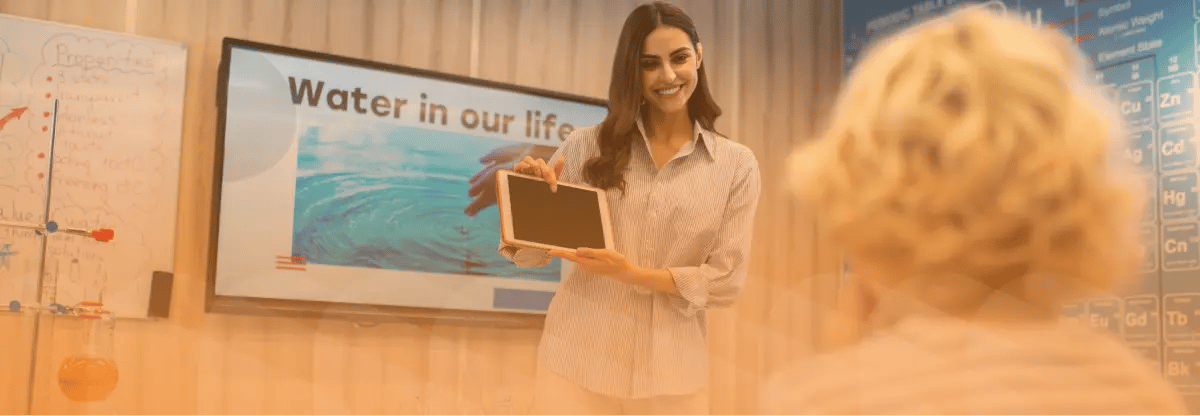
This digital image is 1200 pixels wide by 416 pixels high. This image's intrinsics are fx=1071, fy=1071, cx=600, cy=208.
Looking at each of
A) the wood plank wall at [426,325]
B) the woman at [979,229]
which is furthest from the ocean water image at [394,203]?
the woman at [979,229]

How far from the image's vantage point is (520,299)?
Result: 4.09 meters

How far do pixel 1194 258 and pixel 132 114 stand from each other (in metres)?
3.56

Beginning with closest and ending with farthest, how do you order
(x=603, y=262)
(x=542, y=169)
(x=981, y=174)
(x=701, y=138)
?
(x=981, y=174) → (x=603, y=262) → (x=542, y=169) → (x=701, y=138)

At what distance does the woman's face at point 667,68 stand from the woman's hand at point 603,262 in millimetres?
410

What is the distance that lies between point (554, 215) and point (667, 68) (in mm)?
429

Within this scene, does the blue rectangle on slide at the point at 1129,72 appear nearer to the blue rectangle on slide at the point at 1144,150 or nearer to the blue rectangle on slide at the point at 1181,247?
the blue rectangle on slide at the point at 1144,150

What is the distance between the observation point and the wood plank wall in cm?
359

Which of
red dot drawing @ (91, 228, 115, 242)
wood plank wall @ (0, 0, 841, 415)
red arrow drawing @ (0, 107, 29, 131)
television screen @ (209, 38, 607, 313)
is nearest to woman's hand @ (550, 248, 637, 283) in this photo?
wood plank wall @ (0, 0, 841, 415)

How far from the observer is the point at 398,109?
395 centimetres

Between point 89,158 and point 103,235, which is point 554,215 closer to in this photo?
point 103,235

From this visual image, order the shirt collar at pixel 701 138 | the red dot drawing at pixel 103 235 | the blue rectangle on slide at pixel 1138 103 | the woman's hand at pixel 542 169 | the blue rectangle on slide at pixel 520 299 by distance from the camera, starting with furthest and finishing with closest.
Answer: the blue rectangle on slide at pixel 520 299 → the blue rectangle on slide at pixel 1138 103 → the red dot drawing at pixel 103 235 → the shirt collar at pixel 701 138 → the woman's hand at pixel 542 169

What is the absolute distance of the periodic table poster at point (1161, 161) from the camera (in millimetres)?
3596

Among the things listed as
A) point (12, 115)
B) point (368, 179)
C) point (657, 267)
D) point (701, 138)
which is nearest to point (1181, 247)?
point (701, 138)

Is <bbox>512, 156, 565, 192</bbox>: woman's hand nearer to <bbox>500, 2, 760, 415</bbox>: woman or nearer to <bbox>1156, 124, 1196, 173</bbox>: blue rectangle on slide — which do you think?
<bbox>500, 2, 760, 415</bbox>: woman
